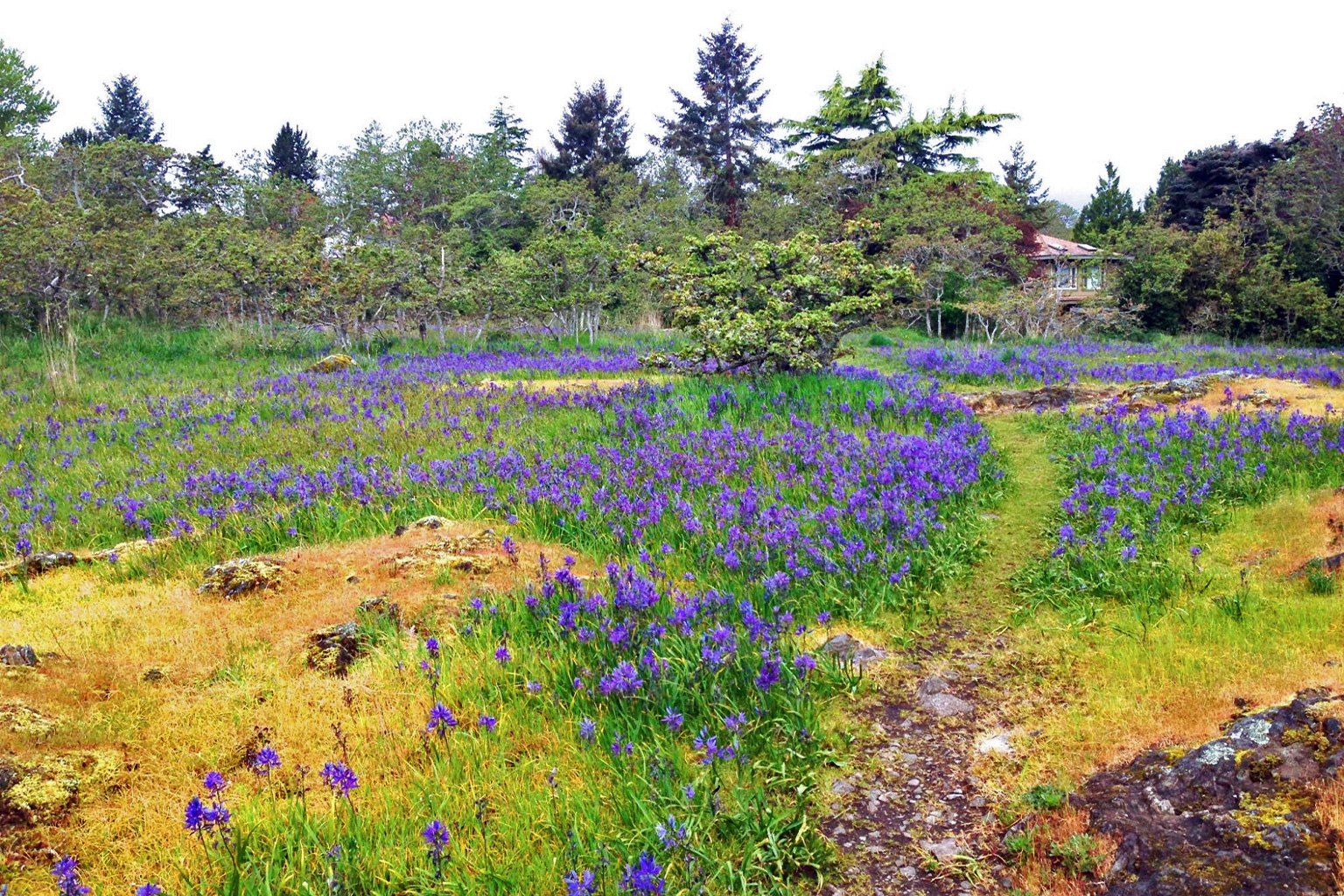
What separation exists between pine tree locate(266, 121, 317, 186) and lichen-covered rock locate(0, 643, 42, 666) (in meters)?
53.0

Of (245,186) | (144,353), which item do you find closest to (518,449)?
(144,353)

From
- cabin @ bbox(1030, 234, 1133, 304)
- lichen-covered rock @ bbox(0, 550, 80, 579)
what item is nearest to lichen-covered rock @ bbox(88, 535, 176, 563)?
lichen-covered rock @ bbox(0, 550, 80, 579)

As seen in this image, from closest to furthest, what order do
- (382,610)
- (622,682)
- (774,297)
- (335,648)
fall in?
1. (622,682)
2. (335,648)
3. (382,610)
4. (774,297)

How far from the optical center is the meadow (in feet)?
8.93

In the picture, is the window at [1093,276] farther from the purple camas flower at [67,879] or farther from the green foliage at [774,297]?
the purple camas flower at [67,879]

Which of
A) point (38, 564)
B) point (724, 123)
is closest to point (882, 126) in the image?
point (724, 123)

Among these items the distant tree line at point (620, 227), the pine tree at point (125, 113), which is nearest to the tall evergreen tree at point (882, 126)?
the distant tree line at point (620, 227)

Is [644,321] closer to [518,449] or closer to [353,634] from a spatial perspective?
[518,449]

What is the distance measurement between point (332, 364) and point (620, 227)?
35.2 ft

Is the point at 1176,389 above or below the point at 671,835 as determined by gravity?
above

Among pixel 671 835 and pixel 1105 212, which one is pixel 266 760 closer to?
pixel 671 835

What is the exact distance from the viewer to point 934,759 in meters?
3.35

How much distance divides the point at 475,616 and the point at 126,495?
14.8 feet

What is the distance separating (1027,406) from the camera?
35.3 ft
